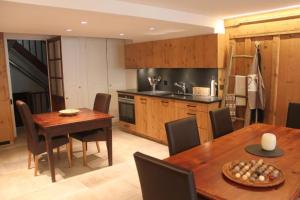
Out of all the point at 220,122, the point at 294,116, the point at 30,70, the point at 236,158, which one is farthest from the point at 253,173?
the point at 30,70

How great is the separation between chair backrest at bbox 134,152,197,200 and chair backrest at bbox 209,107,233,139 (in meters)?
1.42

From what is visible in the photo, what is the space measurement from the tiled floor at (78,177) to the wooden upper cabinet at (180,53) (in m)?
1.64

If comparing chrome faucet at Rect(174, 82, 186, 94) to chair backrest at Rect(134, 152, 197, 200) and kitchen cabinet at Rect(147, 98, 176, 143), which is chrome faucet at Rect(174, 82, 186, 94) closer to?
kitchen cabinet at Rect(147, 98, 176, 143)

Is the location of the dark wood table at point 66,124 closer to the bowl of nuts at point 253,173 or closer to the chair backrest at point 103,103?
the chair backrest at point 103,103

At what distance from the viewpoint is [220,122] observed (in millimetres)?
2791

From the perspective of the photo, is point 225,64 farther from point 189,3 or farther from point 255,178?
point 255,178

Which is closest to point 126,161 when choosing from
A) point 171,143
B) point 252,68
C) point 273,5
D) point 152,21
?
point 171,143

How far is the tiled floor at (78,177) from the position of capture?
297 centimetres

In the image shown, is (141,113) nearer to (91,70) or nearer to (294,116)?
(91,70)

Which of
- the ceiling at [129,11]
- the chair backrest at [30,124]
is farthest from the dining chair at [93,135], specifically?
the ceiling at [129,11]

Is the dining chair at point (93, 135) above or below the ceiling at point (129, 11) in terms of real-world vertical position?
below

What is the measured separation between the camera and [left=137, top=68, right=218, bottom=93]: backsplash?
15.2ft

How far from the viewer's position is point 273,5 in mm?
3295

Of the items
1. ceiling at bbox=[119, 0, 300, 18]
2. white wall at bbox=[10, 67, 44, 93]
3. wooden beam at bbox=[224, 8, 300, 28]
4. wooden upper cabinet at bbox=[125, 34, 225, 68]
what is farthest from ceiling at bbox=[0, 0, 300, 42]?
white wall at bbox=[10, 67, 44, 93]
